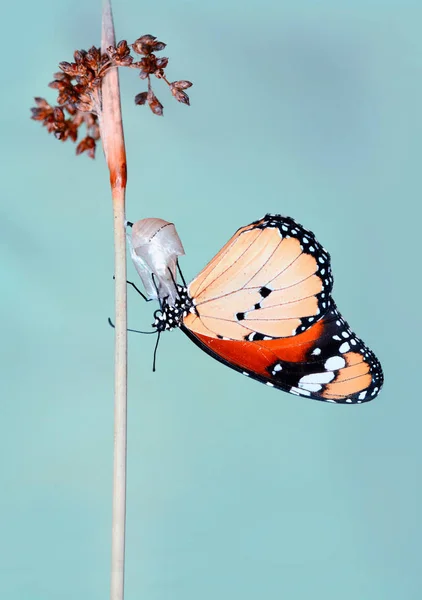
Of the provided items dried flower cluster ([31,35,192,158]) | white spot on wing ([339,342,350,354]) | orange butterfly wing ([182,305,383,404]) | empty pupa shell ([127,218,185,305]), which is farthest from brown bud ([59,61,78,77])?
white spot on wing ([339,342,350,354])

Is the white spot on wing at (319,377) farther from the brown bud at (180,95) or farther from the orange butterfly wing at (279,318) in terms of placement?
the brown bud at (180,95)

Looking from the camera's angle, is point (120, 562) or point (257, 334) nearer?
point (120, 562)

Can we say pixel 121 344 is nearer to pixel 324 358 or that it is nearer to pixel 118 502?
pixel 118 502

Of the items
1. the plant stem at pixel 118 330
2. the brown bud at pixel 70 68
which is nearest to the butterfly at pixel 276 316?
the plant stem at pixel 118 330

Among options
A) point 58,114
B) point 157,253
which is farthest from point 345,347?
point 58,114

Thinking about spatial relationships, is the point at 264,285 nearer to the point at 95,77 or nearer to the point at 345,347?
the point at 345,347

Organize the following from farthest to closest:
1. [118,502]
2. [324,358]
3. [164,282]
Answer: [324,358] → [164,282] → [118,502]

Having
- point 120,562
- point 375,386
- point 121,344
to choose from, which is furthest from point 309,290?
point 120,562
